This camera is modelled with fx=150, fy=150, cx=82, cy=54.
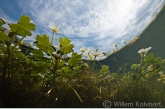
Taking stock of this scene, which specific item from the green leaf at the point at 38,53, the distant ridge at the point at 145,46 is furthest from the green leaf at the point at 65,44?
the distant ridge at the point at 145,46

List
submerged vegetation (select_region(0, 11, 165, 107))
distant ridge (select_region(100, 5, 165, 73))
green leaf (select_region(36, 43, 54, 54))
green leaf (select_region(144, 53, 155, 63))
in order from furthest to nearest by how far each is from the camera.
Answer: distant ridge (select_region(100, 5, 165, 73)) → green leaf (select_region(144, 53, 155, 63)) → green leaf (select_region(36, 43, 54, 54)) → submerged vegetation (select_region(0, 11, 165, 107))

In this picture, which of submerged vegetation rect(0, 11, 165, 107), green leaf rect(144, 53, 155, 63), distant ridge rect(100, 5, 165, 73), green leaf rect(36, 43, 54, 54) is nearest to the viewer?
submerged vegetation rect(0, 11, 165, 107)

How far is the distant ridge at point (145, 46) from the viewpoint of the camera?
3094mm

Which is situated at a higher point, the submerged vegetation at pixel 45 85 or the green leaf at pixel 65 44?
the green leaf at pixel 65 44

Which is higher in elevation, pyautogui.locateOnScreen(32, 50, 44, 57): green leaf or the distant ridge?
the distant ridge

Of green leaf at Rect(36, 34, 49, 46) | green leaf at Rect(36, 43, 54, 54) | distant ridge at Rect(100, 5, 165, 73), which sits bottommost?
green leaf at Rect(36, 43, 54, 54)

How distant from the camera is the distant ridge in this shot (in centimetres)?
309

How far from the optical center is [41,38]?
76 centimetres

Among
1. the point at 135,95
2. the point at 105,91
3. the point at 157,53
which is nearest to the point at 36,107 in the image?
the point at 105,91

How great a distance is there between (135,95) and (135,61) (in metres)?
2.87

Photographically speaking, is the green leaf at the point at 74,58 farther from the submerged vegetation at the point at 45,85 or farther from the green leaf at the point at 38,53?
the green leaf at the point at 38,53

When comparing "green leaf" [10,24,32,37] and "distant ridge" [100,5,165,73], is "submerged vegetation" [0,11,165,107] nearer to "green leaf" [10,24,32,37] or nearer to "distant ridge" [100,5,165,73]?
"green leaf" [10,24,32,37]

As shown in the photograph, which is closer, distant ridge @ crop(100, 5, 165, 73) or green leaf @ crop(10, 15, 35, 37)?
green leaf @ crop(10, 15, 35, 37)

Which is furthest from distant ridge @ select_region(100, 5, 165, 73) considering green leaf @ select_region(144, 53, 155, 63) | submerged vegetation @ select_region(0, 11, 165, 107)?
submerged vegetation @ select_region(0, 11, 165, 107)
